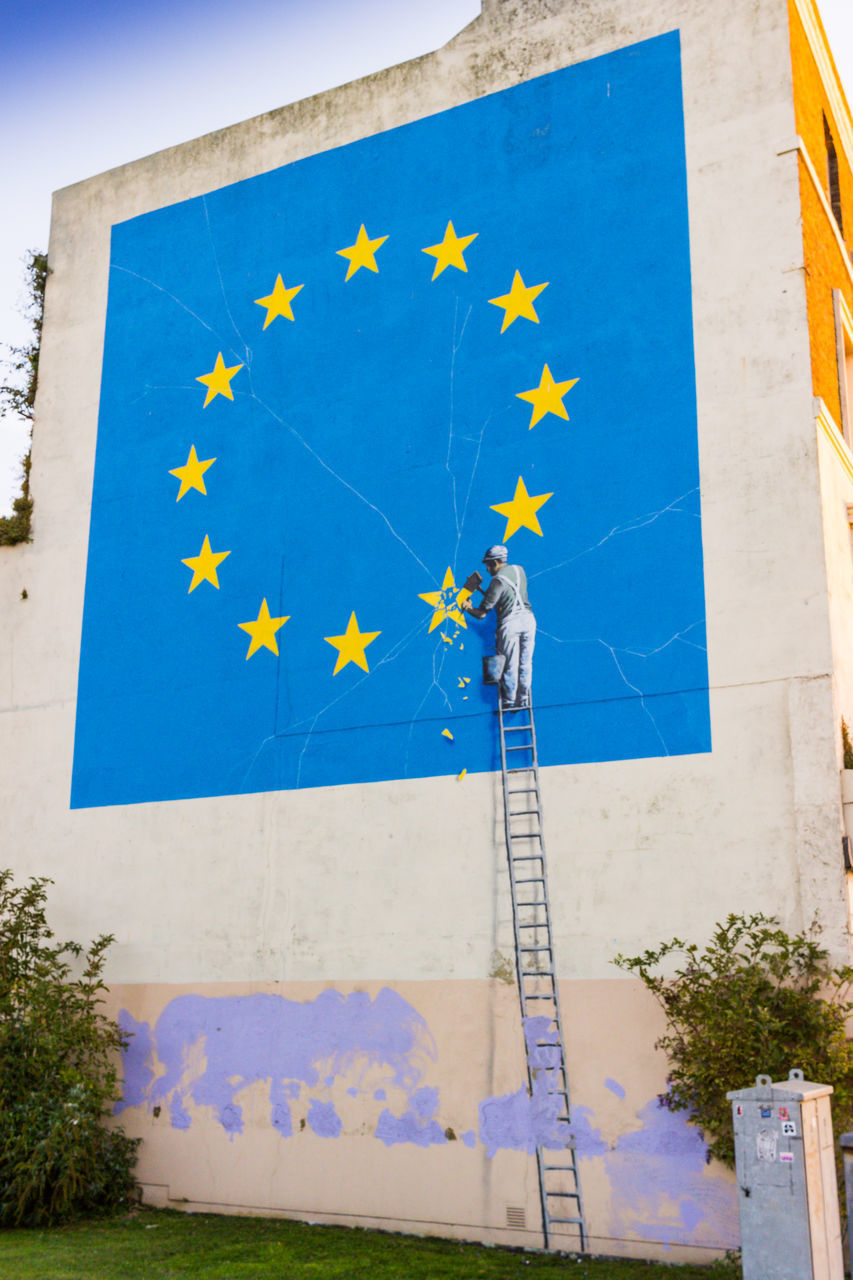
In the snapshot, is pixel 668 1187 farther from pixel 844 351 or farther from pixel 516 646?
pixel 844 351

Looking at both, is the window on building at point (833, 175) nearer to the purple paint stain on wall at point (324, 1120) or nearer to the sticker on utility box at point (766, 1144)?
the sticker on utility box at point (766, 1144)

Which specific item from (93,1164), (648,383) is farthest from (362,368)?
(93,1164)

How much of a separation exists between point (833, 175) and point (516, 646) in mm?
6759

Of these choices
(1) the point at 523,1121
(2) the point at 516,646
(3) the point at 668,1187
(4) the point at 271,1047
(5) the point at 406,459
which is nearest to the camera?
(3) the point at 668,1187

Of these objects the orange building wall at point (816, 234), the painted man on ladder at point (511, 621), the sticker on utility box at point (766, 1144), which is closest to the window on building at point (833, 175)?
the orange building wall at point (816, 234)

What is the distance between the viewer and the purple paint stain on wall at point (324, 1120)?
11.2 m

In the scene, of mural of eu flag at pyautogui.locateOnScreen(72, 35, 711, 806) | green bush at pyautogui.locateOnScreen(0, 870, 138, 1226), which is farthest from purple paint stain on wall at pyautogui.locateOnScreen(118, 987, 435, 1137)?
mural of eu flag at pyautogui.locateOnScreen(72, 35, 711, 806)

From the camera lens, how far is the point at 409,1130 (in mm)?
10828

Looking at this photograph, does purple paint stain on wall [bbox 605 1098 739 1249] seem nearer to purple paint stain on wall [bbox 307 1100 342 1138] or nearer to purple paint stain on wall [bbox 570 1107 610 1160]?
purple paint stain on wall [bbox 570 1107 610 1160]

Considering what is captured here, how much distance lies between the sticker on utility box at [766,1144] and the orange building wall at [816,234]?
6.26 m

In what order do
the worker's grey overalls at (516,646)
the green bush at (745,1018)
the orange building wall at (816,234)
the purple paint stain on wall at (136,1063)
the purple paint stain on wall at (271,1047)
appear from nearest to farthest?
the green bush at (745,1018), the orange building wall at (816,234), the purple paint stain on wall at (271,1047), the worker's grey overalls at (516,646), the purple paint stain on wall at (136,1063)

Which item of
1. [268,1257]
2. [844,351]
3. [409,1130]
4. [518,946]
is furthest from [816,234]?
[268,1257]

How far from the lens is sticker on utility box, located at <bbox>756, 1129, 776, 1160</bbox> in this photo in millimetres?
7461

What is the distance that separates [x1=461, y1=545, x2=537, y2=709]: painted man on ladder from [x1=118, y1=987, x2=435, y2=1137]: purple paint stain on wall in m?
3.03
